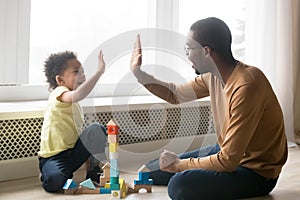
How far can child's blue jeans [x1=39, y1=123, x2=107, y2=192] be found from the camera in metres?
1.74

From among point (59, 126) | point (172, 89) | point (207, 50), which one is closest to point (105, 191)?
Answer: point (59, 126)

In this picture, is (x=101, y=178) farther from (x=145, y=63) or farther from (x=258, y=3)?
(x=258, y=3)

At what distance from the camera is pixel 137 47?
1622 mm

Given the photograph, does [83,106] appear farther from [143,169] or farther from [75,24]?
[75,24]

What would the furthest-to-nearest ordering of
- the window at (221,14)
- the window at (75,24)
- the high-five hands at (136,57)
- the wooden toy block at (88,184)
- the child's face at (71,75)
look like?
the window at (221,14) < the window at (75,24) < the child's face at (71,75) < the wooden toy block at (88,184) < the high-five hands at (136,57)

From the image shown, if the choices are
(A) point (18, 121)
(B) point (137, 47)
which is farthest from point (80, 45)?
(B) point (137, 47)

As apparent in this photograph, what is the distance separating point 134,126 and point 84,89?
0.40 m

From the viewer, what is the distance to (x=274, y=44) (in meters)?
2.70

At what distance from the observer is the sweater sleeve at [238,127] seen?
151 centimetres

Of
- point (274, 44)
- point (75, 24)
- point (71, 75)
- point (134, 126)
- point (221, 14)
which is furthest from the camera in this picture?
point (221, 14)

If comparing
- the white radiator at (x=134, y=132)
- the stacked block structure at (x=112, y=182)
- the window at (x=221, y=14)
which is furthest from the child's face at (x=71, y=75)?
the window at (x=221, y=14)

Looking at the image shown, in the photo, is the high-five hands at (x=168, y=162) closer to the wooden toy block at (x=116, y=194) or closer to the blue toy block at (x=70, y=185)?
the wooden toy block at (x=116, y=194)

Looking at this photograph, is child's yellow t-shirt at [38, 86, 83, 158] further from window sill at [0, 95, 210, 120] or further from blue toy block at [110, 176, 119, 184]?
blue toy block at [110, 176, 119, 184]

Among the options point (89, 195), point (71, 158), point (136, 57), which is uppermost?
point (136, 57)
